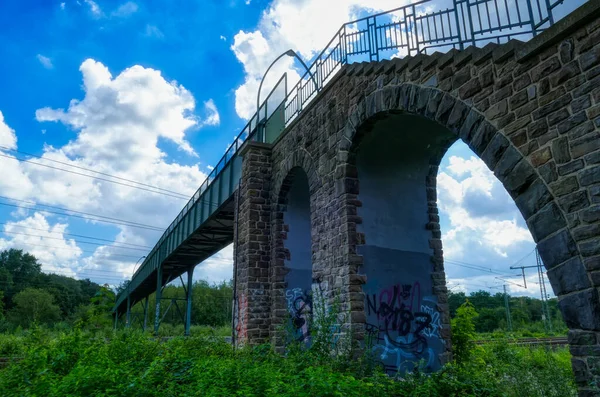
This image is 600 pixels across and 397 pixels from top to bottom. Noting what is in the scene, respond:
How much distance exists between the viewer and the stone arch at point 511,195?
14.3ft

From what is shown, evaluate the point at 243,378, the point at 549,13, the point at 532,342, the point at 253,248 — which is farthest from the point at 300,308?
the point at 532,342

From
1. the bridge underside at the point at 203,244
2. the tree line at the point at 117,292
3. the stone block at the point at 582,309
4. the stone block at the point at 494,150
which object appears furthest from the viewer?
the tree line at the point at 117,292

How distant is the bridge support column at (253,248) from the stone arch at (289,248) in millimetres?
342

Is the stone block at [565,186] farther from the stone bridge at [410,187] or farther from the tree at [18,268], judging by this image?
the tree at [18,268]

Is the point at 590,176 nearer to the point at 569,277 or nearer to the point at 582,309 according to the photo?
the point at 569,277

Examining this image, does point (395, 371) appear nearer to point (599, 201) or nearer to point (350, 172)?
point (350, 172)

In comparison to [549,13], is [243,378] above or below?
below

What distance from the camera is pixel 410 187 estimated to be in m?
9.53

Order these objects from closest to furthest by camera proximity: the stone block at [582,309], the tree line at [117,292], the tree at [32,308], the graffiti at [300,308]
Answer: the stone block at [582,309] → the graffiti at [300,308] → the tree line at [117,292] → the tree at [32,308]

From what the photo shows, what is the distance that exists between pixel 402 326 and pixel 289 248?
15.8 ft

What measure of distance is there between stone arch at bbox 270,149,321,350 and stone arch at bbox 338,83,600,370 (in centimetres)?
333

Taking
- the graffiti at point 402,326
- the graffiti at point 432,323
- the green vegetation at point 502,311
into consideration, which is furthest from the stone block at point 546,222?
the green vegetation at point 502,311

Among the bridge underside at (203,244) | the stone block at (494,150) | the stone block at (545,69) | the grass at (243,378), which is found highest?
the bridge underside at (203,244)

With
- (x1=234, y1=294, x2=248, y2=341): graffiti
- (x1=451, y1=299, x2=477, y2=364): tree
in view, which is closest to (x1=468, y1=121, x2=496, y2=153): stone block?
(x1=451, y1=299, x2=477, y2=364): tree
